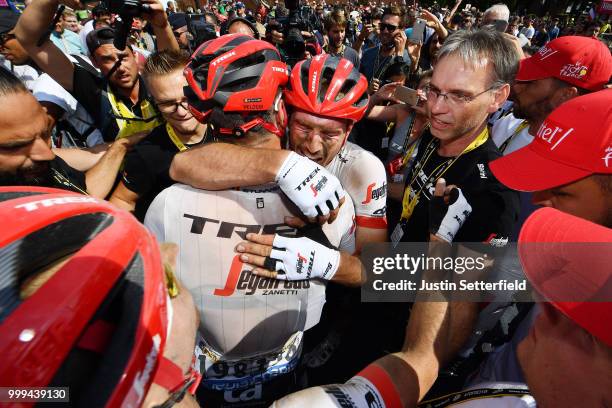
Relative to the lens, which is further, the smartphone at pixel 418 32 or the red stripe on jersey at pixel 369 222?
the smartphone at pixel 418 32

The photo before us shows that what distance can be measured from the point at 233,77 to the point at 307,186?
A: 816 mm

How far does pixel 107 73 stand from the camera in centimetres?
371

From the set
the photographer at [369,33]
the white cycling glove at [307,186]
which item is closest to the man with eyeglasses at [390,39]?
the photographer at [369,33]

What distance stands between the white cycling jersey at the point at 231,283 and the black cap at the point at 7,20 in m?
3.75

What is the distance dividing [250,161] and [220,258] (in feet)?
1.65

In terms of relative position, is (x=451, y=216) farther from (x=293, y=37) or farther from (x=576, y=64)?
(x=293, y=37)

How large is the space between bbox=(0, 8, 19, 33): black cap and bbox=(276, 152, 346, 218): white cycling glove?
4.13m

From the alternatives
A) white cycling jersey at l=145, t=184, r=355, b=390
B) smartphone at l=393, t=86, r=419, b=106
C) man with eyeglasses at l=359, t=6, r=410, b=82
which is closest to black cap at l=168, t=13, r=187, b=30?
man with eyeglasses at l=359, t=6, r=410, b=82

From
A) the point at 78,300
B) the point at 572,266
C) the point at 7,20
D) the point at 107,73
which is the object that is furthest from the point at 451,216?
the point at 7,20

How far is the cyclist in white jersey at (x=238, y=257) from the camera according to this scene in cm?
160

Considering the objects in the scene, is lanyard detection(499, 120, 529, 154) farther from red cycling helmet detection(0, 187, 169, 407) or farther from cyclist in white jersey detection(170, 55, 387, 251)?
red cycling helmet detection(0, 187, 169, 407)

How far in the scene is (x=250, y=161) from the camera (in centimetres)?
170

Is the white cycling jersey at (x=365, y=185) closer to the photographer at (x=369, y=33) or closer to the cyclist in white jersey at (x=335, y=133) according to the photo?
the cyclist in white jersey at (x=335, y=133)

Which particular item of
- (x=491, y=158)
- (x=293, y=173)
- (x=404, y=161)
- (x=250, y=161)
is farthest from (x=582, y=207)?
(x=404, y=161)
